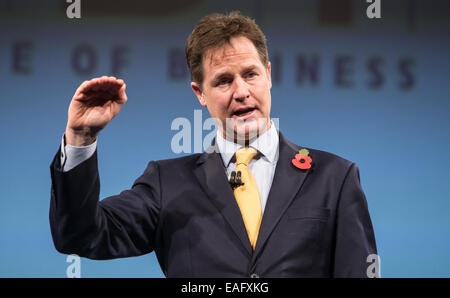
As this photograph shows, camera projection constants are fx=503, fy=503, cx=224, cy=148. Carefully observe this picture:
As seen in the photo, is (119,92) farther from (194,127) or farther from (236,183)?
(194,127)

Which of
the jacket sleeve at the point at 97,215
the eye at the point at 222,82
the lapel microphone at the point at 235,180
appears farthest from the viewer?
the eye at the point at 222,82

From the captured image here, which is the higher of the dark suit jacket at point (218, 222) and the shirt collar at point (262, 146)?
the shirt collar at point (262, 146)

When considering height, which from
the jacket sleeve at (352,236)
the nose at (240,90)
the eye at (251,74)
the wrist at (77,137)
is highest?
the eye at (251,74)

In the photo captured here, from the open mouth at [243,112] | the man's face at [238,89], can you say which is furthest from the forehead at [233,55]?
the open mouth at [243,112]

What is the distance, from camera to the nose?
1592mm

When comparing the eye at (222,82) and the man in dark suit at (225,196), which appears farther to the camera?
the eye at (222,82)

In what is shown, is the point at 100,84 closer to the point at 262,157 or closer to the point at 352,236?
the point at 262,157

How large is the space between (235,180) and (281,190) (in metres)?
0.15

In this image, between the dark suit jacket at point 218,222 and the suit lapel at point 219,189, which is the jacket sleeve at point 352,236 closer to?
the dark suit jacket at point 218,222

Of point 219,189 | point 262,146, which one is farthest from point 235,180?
point 262,146

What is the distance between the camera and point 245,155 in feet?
5.28

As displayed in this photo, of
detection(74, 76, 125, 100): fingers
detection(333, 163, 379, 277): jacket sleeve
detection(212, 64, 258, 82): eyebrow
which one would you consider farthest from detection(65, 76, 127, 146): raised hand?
detection(333, 163, 379, 277): jacket sleeve

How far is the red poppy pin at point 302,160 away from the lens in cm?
158
